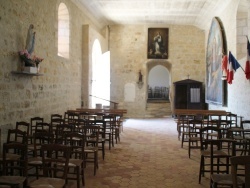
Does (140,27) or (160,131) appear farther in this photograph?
(140,27)

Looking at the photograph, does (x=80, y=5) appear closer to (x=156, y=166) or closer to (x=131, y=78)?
(x=131, y=78)

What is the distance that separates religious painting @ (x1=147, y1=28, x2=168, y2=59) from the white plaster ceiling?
2.38 ft

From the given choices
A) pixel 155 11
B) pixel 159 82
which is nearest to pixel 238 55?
pixel 155 11

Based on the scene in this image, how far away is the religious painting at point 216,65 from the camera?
11.6m

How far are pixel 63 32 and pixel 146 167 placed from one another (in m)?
6.82

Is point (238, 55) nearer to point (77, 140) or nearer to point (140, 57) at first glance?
point (77, 140)

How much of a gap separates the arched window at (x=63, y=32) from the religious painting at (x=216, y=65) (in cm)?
629

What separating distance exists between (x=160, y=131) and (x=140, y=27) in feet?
25.8

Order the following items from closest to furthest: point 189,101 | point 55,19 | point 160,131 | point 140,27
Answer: point 55,19 → point 160,131 → point 189,101 → point 140,27

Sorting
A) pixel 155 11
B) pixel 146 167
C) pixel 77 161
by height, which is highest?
pixel 155 11

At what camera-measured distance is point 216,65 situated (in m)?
12.6

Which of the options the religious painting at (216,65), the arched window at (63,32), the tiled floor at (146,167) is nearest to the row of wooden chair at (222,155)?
the tiled floor at (146,167)

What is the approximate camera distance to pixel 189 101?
15.6m

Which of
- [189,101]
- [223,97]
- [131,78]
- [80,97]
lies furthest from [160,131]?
[131,78]
